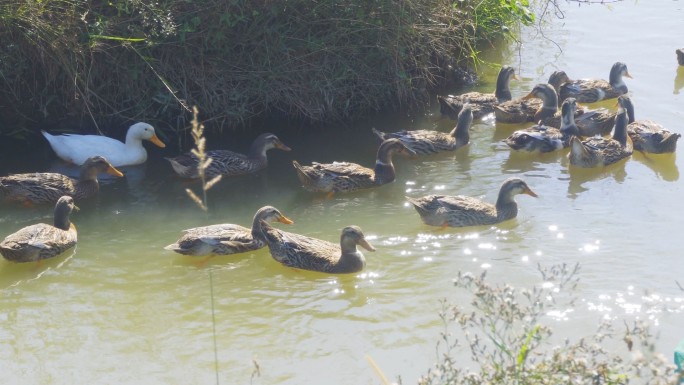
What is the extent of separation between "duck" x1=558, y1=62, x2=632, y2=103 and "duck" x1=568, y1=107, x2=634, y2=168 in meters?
1.69

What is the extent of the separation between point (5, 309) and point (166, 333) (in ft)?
4.78

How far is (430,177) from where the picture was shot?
10594mm

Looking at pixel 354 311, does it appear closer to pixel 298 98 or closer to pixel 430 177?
pixel 430 177

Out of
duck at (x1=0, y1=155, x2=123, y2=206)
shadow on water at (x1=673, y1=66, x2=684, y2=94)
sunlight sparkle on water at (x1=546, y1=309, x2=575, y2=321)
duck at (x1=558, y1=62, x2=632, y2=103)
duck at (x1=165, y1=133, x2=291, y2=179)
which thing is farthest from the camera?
shadow on water at (x1=673, y1=66, x2=684, y2=94)

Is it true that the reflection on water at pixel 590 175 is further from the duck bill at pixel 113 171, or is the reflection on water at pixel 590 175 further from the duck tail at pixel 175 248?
the duck bill at pixel 113 171

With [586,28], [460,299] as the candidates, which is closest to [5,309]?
[460,299]

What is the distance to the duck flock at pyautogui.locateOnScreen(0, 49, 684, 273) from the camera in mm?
8516

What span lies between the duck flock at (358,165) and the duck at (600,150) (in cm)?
1

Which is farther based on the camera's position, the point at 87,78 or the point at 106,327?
the point at 87,78

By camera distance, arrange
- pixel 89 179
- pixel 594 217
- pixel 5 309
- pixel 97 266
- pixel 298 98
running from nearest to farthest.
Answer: pixel 5 309 → pixel 97 266 → pixel 594 217 → pixel 89 179 → pixel 298 98

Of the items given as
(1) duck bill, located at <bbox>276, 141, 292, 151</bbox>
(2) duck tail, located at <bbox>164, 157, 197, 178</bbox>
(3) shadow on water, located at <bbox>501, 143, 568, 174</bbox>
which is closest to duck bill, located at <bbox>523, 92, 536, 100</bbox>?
(3) shadow on water, located at <bbox>501, 143, 568, 174</bbox>

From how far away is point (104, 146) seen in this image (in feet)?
35.7

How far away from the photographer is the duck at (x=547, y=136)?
1096 centimetres

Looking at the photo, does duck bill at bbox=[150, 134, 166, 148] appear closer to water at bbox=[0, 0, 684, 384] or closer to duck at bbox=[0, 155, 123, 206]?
water at bbox=[0, 0, 684, 384]
